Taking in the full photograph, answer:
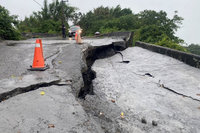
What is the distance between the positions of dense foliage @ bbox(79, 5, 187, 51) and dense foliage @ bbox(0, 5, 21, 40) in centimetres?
861

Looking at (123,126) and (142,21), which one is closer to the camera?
(123,126)

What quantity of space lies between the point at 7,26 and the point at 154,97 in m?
9.29

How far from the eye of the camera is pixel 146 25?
16.4 m

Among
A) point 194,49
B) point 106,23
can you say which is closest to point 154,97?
point 106,23

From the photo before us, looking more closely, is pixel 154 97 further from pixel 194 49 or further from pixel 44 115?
pixel 194 49

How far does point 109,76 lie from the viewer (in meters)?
4.36

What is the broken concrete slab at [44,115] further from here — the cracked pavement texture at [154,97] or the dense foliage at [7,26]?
the dense foliage at [7,26]

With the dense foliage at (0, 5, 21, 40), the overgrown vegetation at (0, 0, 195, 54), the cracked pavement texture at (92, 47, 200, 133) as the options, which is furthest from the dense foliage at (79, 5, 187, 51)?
the dense foliage at (0, 5, 21, 40)

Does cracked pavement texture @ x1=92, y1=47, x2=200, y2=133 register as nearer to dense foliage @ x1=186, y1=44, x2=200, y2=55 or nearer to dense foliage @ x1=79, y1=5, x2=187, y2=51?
dense foliage @ x1=79, y1=5, x2=187, y2=51

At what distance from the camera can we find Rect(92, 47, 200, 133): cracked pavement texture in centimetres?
217

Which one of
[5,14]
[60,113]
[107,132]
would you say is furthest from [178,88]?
[5,14]

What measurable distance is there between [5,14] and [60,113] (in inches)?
375

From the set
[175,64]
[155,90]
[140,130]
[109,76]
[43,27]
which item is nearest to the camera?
[140,130]

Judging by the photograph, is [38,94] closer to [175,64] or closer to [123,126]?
[123,126]
